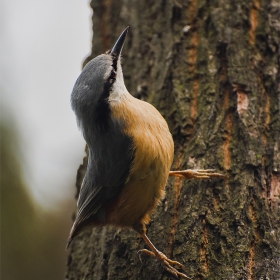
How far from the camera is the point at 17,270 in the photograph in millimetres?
4988

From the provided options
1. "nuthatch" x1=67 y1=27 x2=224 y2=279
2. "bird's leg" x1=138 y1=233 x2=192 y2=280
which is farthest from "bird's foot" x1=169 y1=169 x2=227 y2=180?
"bird's leg" x1=138 y1=233 x2=192 y2=280

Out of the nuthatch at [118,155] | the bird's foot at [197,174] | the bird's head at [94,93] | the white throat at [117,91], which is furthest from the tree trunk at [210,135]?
the bird's head at [94,93]

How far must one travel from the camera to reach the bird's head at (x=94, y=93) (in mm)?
3133

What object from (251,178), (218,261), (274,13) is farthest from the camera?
(274,13)

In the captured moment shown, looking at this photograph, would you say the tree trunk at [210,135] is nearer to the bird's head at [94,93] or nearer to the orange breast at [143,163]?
the orange breast at [143,163]

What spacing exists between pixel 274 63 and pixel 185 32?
0.80 m

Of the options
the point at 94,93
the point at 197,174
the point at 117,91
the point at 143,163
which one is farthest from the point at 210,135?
the point at 94,93

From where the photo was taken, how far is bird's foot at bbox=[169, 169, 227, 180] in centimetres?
293

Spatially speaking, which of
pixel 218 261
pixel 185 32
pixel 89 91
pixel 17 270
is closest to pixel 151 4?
pixel 185 32

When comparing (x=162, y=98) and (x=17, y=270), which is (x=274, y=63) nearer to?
(x=162, y=98)

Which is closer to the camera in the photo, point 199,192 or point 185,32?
point 199,192

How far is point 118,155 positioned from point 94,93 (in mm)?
488

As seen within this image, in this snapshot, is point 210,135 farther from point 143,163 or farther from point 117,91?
point 117,91

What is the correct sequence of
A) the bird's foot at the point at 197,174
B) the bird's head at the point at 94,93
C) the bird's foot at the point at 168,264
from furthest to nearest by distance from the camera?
the bird's head at the point at 94,93, the bird's foot at the point at 197,174, the bird's foot at the point at 168,264
